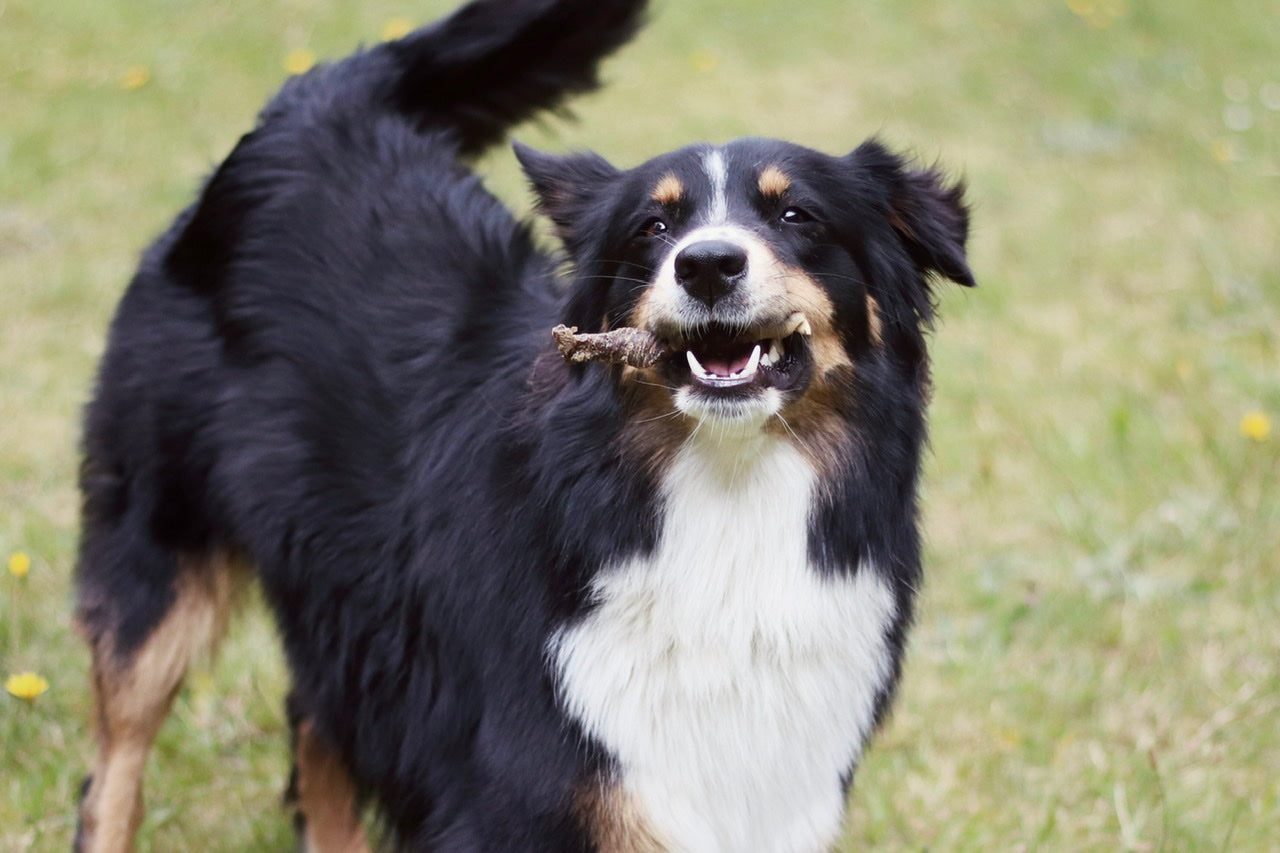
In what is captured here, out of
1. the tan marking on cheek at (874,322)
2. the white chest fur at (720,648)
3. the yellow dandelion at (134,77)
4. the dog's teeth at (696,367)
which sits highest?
the dog's teeth at (696,367)

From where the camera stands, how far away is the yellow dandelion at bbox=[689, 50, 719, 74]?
9.86 m

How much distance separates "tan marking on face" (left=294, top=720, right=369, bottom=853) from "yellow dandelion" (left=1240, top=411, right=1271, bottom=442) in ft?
11.4

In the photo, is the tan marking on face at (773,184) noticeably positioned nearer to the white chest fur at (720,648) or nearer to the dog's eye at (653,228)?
the dog's eye at (653,228)

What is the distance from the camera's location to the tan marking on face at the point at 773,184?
9.11 ft

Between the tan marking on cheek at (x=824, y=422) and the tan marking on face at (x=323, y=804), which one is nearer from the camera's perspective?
the tan marking on cheek at (x=824, y=422)

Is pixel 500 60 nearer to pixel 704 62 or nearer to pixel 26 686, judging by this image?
pixel 26 686

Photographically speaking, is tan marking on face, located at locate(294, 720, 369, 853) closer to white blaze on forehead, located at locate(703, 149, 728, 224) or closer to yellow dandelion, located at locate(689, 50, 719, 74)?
white blaze on forehead, located at locate(703, 149, 728, 224)

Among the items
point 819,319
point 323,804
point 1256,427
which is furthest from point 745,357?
point 1256,427

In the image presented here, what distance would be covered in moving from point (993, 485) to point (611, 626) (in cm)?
301

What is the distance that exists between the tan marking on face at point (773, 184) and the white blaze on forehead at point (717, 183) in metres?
0.07

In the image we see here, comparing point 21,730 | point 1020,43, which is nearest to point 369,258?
point 21,730

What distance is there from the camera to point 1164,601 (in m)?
4.66

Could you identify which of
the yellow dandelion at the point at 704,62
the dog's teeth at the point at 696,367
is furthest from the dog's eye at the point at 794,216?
the yellow dandelion at the point at 704,62

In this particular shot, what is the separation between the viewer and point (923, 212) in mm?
Answer: 2949
